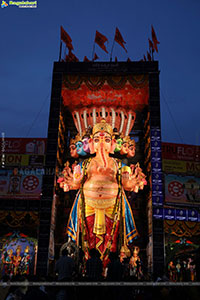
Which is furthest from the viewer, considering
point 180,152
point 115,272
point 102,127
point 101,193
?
point 180,152

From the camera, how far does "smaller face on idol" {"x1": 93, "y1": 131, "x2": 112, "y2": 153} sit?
15.4 meters

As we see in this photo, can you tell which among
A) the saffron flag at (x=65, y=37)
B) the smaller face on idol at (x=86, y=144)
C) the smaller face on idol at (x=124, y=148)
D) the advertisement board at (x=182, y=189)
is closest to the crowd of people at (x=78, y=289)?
the smaller face on idol at (x=86, y=144)

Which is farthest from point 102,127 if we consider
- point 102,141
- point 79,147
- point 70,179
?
point 70,179

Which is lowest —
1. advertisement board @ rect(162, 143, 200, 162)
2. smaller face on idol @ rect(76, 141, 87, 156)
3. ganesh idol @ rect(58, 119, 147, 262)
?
ganesh idol @ rect(58, 119, 147, 262)

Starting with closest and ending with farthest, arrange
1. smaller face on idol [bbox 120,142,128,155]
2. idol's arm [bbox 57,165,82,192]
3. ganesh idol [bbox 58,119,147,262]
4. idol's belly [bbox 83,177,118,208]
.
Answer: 1. ganesh idol [bbox 58,119,147,262]
2. idol's belly [bbox 83,177,118,208]
3. idol's arm [bbox 57,165,82,192]
4. smaller face on idol [bbox 120,142,128,155]

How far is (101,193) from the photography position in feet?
47.9

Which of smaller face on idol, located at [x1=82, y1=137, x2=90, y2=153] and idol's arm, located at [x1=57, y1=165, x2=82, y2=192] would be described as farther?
smaller face on idol, located at [x1=82, y1=137, x2=90, y2=153]

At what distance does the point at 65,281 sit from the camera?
17.2 feet

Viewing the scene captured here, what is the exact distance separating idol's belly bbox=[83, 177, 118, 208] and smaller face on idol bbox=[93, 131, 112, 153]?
5.33 ft

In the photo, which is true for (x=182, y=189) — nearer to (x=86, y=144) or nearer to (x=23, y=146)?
(x=86, y=144)

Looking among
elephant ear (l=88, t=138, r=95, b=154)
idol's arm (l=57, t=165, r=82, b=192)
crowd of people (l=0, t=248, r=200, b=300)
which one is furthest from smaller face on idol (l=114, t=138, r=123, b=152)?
crowd of people (l=0, t=248, r=200, b=300)

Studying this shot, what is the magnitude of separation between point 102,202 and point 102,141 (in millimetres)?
2922

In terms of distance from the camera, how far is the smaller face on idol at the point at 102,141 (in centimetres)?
1543

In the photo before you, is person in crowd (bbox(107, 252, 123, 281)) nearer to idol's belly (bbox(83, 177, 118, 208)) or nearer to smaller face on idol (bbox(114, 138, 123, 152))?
idol's belly (bbox(83, 177, 118, 208))
